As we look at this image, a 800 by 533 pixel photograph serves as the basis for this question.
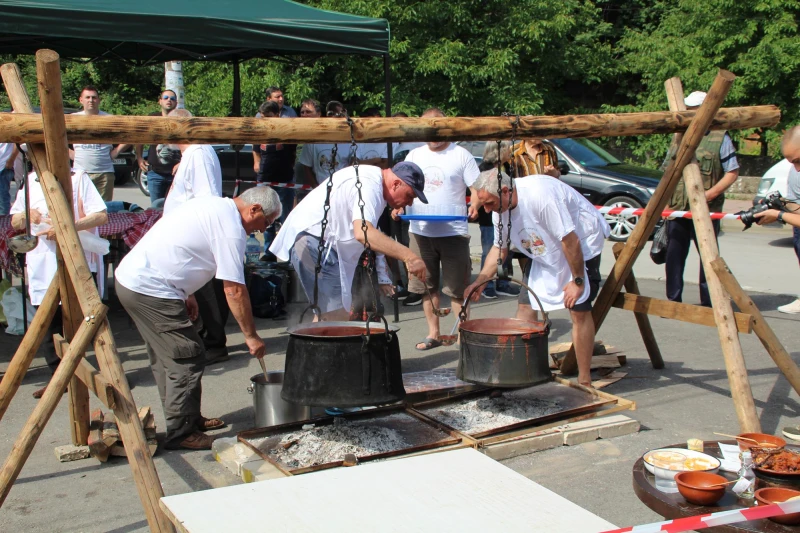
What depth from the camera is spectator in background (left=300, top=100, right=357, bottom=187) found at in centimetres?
977

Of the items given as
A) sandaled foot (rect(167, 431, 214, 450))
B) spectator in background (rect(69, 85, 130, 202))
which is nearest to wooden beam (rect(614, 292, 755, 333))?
sandaled foot (rect(167, 431, 214, 450))

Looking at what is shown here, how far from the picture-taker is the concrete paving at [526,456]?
14.7ft

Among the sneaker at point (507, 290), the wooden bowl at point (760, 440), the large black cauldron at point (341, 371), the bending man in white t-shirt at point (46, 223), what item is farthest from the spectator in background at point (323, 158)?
the wooden bowl at point (760, 440)

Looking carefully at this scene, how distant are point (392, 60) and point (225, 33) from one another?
1271 centimetres

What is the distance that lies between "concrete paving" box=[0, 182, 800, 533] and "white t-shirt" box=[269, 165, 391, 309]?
4.00 feet

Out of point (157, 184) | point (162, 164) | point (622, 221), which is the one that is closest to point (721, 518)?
point (162, 164)

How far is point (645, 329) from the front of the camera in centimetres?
676

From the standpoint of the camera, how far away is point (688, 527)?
9.18 feet

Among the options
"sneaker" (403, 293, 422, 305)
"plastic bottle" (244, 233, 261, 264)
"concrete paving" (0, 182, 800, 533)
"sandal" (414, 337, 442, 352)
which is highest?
"plastic bottle" (244, 233, 261, 264)

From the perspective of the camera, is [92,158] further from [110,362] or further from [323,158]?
[110,362]

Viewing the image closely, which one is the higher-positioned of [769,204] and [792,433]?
[769,204]

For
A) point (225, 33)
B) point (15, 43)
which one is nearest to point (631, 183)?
point (225, 33)

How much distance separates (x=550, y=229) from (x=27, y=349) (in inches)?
129

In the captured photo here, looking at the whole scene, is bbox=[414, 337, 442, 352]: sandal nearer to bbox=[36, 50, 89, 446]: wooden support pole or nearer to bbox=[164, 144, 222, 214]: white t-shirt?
bbox=[164, 144, 222, 214]: white t-shirt
